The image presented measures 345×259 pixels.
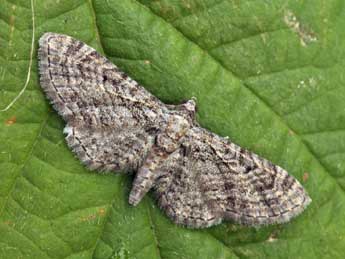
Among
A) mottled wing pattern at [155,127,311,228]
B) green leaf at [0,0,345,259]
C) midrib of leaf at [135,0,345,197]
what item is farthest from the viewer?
mottled wing pattern at [155,127,311,228]

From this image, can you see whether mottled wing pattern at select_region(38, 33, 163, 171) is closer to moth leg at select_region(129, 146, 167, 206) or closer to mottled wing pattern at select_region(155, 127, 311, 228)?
moth leg at select_region(129, 146, 167, 206)

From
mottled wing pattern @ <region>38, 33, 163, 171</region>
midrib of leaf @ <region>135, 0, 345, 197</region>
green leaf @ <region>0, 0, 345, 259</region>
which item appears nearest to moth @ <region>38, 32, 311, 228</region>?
mottled wing pattern @ <region>38, 33, 163, 171</region>

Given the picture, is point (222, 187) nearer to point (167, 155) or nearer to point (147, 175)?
point (167, 155)

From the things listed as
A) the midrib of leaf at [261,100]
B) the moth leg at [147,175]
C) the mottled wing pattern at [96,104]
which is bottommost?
the moth leg at [147,175]

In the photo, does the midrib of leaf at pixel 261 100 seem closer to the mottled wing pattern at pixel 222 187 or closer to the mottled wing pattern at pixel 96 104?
the mottled wing pattern at pixel 222 187

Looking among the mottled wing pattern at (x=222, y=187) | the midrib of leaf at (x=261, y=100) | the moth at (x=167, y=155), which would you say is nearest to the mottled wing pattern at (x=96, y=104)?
the moth at (x=167, y=155)
